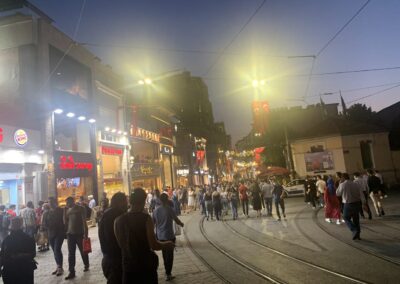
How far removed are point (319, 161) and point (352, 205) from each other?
25389mm

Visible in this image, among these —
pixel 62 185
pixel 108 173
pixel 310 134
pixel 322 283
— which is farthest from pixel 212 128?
pixel 322 283

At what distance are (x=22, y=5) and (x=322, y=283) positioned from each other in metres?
17.9

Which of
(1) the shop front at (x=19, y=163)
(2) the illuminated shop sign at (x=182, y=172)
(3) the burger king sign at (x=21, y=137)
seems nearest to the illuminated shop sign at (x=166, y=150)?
(2) the illuminated shop sign at (x=182, y=172)

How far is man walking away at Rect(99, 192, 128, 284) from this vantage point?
4758 millimetres

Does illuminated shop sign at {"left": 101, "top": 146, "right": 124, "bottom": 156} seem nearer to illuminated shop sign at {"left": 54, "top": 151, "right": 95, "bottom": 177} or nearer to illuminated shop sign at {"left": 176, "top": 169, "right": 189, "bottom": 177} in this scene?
illuminated shop sign at {"left": 54, "top": 151, "right": 95, "bottom": 177}

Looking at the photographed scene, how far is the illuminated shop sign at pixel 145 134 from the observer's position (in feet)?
89.8

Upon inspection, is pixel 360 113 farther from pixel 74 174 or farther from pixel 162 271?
pixel 162 271

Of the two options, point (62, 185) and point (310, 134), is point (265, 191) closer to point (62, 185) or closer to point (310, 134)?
point (62, 185)

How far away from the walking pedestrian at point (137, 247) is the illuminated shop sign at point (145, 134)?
23.8 meters

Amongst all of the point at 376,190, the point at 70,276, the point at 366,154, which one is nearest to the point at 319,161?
the point at 366,154

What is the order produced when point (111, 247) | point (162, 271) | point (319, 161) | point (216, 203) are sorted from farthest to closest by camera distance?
point (319, 161) → point (216, 203) → point (162, 271) → point (111, 247)

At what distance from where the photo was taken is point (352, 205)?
9.63 m

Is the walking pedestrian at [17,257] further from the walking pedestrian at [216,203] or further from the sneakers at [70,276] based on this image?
the walking pedestrian at [216,203]

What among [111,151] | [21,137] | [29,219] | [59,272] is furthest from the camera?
[111,151]
